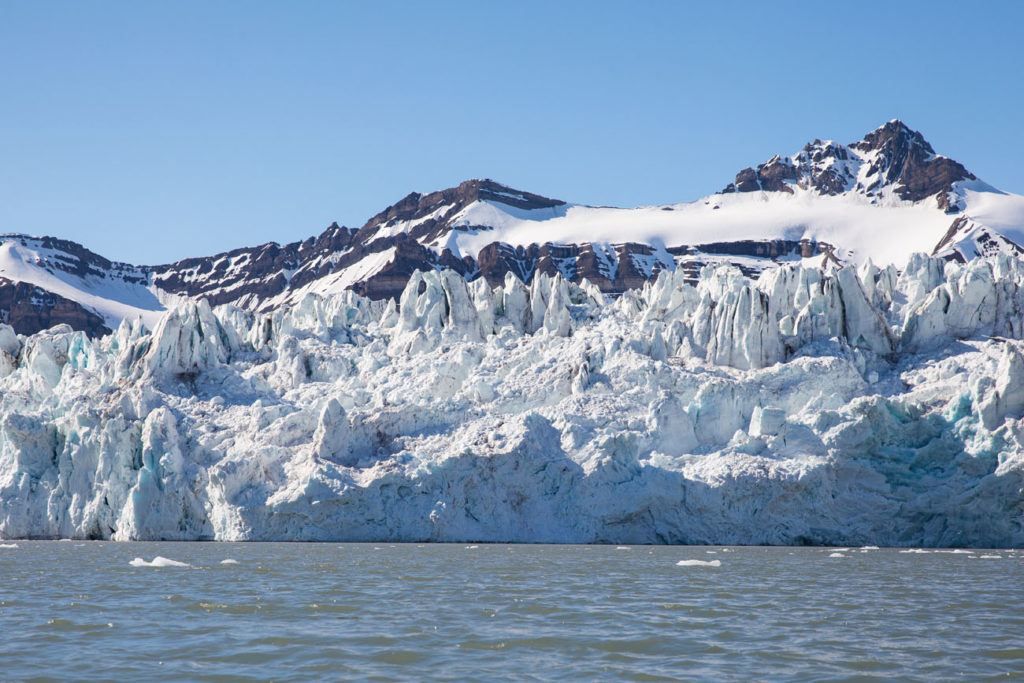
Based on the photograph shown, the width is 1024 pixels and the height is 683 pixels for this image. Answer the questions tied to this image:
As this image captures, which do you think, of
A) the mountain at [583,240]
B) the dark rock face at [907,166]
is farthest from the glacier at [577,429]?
the dark rock face at [907,166]

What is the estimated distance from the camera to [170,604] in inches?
1039

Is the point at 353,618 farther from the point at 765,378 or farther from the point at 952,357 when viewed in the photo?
the point at 952,357

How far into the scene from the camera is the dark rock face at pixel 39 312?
142500mm

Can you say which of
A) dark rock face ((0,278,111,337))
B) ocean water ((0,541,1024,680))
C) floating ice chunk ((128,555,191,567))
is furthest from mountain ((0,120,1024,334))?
ocean water ((0,541,1024,680))

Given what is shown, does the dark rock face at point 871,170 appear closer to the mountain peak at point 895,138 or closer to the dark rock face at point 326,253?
the mountain peak at point 895,138

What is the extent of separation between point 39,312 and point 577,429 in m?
108

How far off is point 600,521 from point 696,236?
10880cm

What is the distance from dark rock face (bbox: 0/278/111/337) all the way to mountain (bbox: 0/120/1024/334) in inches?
7.9

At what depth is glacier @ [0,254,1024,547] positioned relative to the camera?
5241 centimetres

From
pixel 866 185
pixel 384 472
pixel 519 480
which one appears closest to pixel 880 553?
pixel 519 480

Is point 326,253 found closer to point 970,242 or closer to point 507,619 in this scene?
point 970,242

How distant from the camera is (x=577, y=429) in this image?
5512 centimetres

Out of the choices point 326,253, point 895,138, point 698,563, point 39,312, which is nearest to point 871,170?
point 895,138

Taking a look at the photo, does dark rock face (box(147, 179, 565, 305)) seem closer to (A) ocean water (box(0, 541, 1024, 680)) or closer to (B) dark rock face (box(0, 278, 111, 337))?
(B) dark rock face (box(0, 278, 111, 337))
